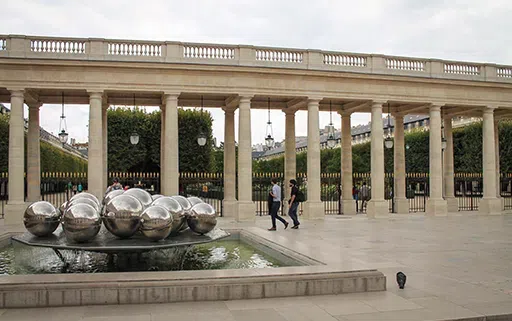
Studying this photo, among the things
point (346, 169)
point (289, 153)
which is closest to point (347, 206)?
point (346, 169)

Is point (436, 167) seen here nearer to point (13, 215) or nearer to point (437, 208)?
point (437, 208)

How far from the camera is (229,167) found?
29406 mm

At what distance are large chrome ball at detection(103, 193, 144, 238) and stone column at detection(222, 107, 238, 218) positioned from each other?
17.8 m

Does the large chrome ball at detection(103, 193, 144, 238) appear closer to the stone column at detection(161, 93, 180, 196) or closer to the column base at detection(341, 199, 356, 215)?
the stone column at detection(161, 93, 180, 196)

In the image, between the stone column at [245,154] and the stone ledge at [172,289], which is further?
the stone column at [245,154]

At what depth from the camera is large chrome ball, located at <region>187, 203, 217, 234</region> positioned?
12641 mm

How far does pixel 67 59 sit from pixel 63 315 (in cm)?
1881

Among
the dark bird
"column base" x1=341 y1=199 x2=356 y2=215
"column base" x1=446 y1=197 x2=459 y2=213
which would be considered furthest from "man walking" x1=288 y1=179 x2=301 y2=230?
"column base" x1=446 y1=197 x2=459 y2=213

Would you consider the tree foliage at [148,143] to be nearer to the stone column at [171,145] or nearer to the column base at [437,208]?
the stone column at [171,145]

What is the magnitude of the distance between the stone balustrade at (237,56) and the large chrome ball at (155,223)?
50.7ft

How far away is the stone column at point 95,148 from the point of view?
24.4 m

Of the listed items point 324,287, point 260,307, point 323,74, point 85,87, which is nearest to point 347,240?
point 324,287

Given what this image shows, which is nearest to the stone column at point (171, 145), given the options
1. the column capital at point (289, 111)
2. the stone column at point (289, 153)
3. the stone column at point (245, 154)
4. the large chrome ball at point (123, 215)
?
the stone column at point (245, 154)

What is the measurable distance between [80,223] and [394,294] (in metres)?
6.79
